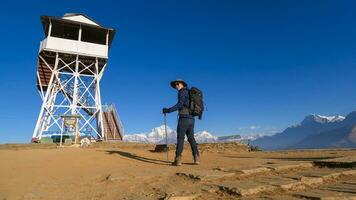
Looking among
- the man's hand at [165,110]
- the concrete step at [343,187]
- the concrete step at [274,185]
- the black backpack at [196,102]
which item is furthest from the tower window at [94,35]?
the concrete step at [343,187]

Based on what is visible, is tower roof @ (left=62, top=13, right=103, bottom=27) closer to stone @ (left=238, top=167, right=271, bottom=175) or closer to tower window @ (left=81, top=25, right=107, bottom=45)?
tower window @ (left=81, top=25, right=107, bottom=45)

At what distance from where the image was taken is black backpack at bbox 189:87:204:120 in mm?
8617

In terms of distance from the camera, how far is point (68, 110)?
30625 millimetres

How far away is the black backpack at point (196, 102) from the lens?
862cm

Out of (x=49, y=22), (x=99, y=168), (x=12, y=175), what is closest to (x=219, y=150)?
(x=99, y=168)

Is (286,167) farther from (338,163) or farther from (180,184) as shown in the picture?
(180,184)

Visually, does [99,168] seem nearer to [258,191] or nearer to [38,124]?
[258,191]

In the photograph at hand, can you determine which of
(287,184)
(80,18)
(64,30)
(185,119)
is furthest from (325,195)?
(64,30)

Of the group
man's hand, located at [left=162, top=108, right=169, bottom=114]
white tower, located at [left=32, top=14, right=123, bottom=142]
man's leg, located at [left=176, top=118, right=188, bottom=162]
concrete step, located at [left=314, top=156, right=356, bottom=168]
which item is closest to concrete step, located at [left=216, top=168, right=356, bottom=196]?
concrete step, located at [left=314, top=156, right=356, bottom=168]

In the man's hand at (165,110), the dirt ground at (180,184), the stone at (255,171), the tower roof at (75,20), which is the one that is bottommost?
the dirt ground at (180,184)

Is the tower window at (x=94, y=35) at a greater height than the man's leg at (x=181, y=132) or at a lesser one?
greater

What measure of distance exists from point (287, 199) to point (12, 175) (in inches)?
207

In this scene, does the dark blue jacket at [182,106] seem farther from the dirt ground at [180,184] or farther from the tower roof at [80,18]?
the tower roof at [80,18]

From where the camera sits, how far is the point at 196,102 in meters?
8.72
